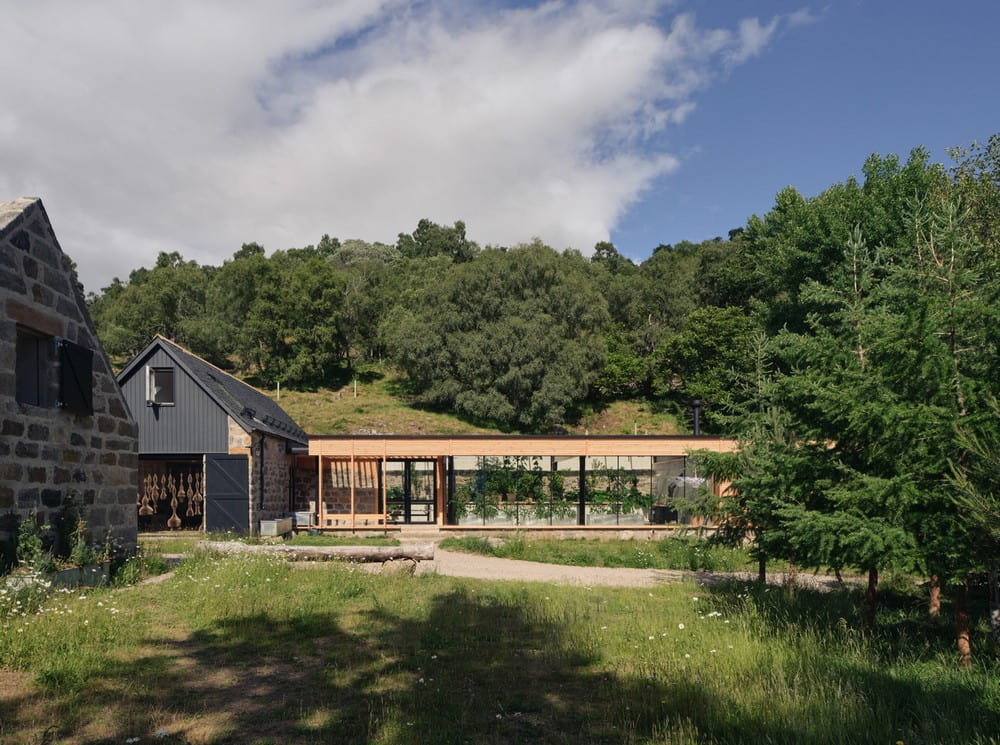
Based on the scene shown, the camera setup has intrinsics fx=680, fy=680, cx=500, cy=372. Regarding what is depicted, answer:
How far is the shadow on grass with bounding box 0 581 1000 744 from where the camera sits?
4.88 meters

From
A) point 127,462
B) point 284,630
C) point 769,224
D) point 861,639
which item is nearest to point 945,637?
point 861,639

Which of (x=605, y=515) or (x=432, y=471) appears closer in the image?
(x=605, y=515)

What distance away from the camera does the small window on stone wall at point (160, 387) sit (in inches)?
851

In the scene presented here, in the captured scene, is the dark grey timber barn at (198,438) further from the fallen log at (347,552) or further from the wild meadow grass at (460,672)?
the wild meadow grass at (460,672)

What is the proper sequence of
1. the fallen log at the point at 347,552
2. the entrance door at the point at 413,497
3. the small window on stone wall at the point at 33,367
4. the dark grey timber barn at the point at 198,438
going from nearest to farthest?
1. the small window on stone wall at the point at 33,367
2. the fallen log at the point at 347,552
3. the dark grey timber barn at the point at 198,438
4. the entrance door at the point at 413,497

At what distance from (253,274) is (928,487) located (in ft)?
177

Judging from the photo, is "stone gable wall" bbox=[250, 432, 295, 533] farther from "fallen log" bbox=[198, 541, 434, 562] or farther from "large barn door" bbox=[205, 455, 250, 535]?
"fallen log" bbox=[198, 541, 434, 562]

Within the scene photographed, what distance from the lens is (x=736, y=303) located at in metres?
53.4

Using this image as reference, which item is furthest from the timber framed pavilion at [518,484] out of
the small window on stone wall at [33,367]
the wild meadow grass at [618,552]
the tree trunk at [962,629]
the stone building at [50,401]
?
the small window on stone wall at [33,367]

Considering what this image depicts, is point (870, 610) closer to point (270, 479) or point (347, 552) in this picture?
point (347, 552)

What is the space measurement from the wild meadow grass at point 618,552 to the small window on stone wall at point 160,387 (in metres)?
10.0

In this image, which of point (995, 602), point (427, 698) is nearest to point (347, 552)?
point (427, 698)

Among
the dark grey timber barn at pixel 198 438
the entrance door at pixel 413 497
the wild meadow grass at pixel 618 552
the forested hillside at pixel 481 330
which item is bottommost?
the wild meadow grass at pixel 618 552

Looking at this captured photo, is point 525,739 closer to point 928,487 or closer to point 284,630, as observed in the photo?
point 284,630
